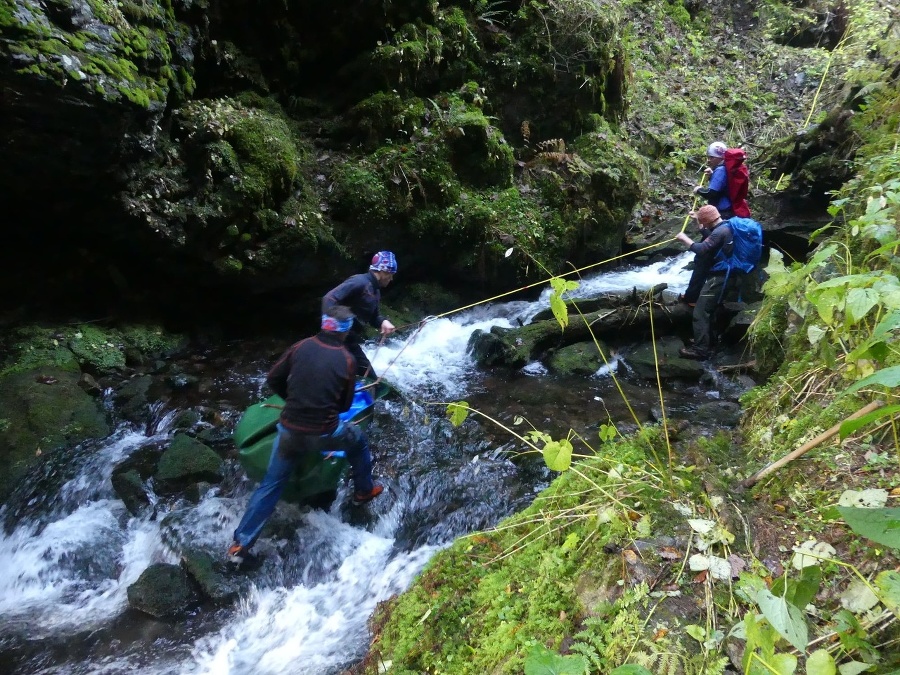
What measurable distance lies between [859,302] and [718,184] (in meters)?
6.19

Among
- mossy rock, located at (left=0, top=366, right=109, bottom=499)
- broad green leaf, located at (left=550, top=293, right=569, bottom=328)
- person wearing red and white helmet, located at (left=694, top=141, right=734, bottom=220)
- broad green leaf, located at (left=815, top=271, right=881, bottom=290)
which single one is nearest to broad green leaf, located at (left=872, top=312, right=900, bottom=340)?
broad green leaf, located at (left=815, top=271, right=881, bottom=290)

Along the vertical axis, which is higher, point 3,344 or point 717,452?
point 3,344

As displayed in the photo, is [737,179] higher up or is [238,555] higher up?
[737,179]

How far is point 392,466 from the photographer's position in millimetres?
5668

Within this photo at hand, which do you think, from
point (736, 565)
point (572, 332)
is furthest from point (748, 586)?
point (572, 332)

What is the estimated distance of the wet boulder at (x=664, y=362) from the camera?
720 centimetres

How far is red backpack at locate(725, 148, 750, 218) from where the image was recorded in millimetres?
6996

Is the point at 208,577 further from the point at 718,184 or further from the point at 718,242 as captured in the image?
the point at 718,184

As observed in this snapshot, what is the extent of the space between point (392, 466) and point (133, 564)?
2511mm

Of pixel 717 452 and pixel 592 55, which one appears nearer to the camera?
pixel 717 452

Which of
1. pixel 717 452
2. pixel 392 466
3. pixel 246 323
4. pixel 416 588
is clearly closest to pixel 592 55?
pixel 246 323

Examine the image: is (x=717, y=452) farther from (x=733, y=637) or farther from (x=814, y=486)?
(x=733, y=637)

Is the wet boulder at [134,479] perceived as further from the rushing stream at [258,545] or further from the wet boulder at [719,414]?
the wet boulder at [719,414]

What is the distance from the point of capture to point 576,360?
7746 mm
